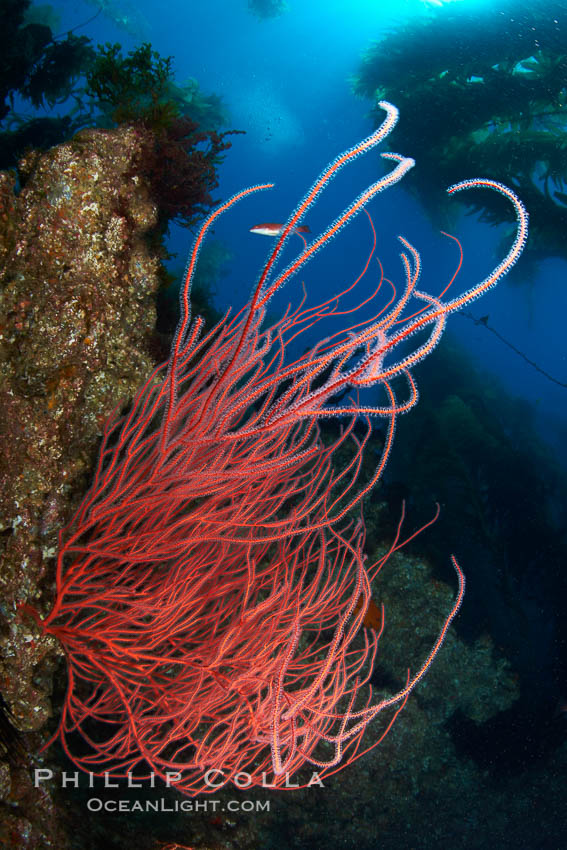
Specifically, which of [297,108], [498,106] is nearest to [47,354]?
[498,106]

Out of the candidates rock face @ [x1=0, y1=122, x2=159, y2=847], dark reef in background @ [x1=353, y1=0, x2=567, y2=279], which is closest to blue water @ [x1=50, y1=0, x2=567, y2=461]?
dark reef in background @ [x1=353, y1=0, x2=567, y2=279]

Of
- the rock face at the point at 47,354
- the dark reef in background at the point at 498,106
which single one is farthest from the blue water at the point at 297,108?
the rock face at the point at 47,354

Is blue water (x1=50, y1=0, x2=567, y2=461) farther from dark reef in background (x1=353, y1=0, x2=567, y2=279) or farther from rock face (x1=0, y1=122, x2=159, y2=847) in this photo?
rock face (x1=0, y1=122, x2=159, y2=847)

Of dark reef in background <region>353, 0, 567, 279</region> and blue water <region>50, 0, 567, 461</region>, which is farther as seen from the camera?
blue water <region>50, 0, 567, 461</region>

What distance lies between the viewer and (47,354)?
2145 millimetres

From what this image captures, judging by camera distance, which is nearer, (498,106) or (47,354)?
(47,354)

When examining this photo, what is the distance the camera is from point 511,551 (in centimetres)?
583

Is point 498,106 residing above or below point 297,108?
below

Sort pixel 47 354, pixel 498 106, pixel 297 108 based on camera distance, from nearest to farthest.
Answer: pixel 47 354 < pixel 498 106 < pixel 297 108

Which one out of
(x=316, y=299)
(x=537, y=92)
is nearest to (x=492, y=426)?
(x=537, y=92)

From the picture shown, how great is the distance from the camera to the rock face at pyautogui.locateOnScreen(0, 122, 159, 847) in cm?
203

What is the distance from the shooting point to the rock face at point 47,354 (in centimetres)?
203

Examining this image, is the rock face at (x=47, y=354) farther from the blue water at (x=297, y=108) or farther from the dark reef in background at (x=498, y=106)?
the blue water at (x=297, y=108)

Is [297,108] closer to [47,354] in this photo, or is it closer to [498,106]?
[498,106]
